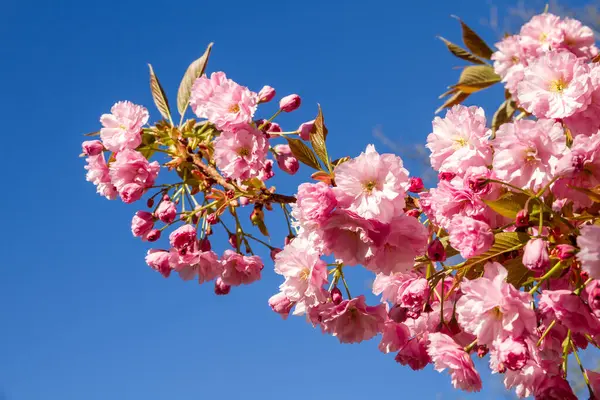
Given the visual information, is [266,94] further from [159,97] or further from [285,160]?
[159,97]

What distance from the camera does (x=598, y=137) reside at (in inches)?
49.8

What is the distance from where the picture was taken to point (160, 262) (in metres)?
2.00

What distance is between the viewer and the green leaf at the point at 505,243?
4.25 ft

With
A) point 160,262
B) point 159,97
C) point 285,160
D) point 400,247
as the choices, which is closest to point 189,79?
point 159,97

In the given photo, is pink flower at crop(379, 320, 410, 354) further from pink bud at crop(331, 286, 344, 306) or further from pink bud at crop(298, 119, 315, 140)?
pink bud at crop(298, 119, 315, 140)

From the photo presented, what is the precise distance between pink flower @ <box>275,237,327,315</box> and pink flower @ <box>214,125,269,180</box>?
1.05ft

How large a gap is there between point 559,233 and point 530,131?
0.70 feet

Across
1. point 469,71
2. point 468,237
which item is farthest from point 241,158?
point 469,71

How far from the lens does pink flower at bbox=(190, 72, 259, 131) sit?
5.89ft

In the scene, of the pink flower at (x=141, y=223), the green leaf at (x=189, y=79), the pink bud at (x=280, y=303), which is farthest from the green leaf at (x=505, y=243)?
the green leaf at (x=189, y=79)

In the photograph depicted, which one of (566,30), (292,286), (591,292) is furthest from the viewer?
(566,30)

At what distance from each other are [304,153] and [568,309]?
64 centimetres

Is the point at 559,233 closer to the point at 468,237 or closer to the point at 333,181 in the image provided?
the point at 468,237

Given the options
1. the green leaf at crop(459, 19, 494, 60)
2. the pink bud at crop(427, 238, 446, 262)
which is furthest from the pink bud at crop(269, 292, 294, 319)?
the green leaf at crop(459, 19, 494, 60)
